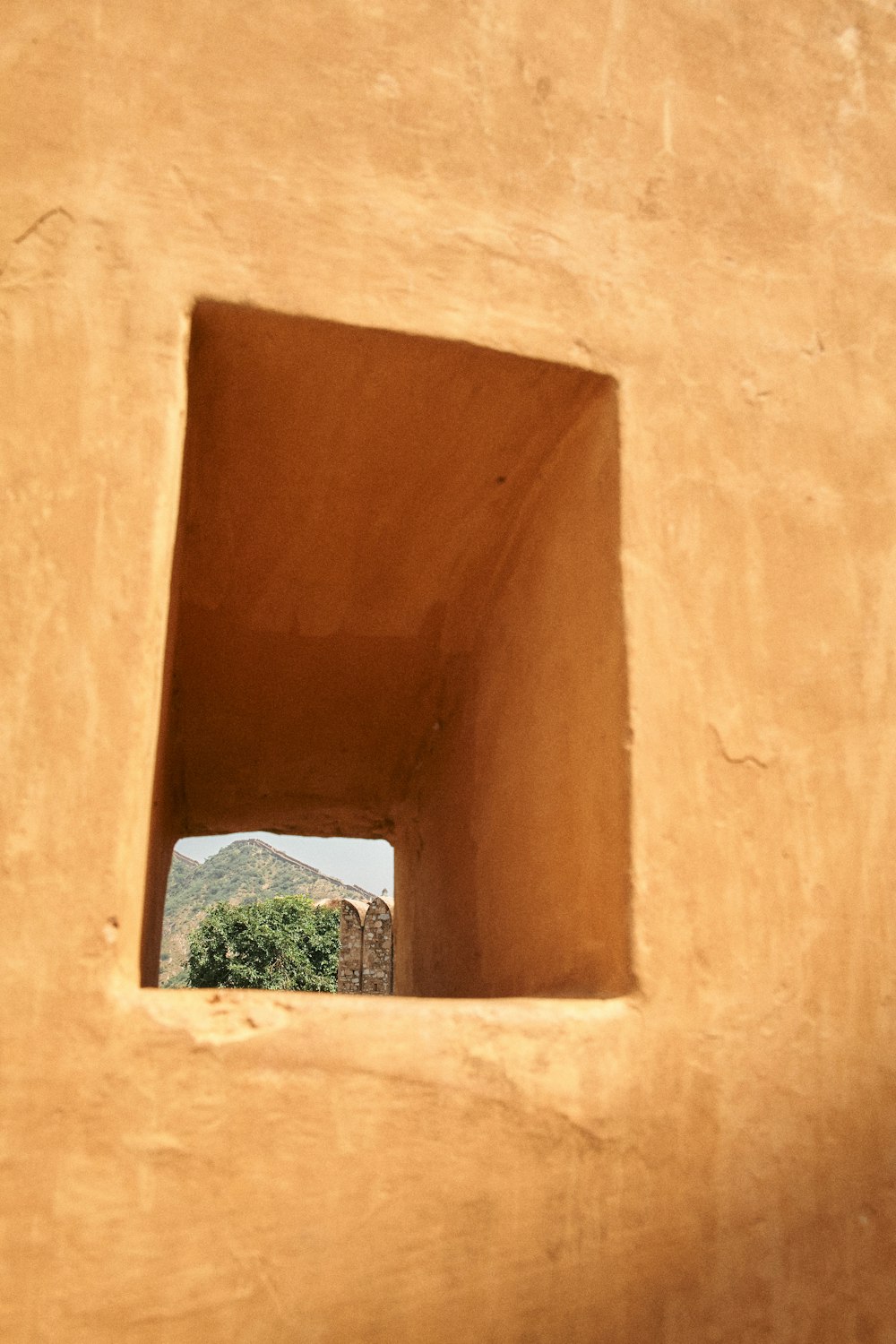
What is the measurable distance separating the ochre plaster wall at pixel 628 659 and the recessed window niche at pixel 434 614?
0.09 m

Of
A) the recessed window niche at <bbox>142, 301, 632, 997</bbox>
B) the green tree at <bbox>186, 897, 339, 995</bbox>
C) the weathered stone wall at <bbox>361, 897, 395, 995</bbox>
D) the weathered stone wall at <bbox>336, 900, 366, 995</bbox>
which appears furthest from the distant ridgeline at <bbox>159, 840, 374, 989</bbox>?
the recessed window niche at <bbox>142, 301, 632, 997</bbox>

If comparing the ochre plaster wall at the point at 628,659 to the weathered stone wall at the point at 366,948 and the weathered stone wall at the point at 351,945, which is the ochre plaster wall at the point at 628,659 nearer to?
the weathered stone wall at the point at 366,948

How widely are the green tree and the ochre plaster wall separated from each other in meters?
21.8

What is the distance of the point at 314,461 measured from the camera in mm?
2104

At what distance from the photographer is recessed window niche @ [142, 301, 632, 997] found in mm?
1891

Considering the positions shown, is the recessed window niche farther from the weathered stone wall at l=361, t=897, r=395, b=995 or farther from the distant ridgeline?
the distant ridgeline

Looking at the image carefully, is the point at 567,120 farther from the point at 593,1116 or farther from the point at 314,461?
the point at 593,1116

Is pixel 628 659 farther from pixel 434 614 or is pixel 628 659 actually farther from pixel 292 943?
pixel 292 943

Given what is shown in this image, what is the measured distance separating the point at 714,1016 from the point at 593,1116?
0.81 feet

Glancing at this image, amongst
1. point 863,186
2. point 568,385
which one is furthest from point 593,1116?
point 863,186

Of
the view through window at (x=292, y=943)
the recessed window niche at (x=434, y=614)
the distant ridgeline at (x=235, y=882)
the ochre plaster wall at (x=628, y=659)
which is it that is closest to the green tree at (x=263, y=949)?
the view through window at (x=292, y=943)

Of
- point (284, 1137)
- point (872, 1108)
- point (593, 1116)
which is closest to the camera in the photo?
point (284, 1137)

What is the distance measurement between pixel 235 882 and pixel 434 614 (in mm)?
53540

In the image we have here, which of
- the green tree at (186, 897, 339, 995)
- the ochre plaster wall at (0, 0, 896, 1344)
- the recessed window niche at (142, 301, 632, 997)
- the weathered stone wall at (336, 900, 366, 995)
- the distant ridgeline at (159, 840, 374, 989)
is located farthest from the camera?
the distant ridgeline at (159, 840, 374, 989)
